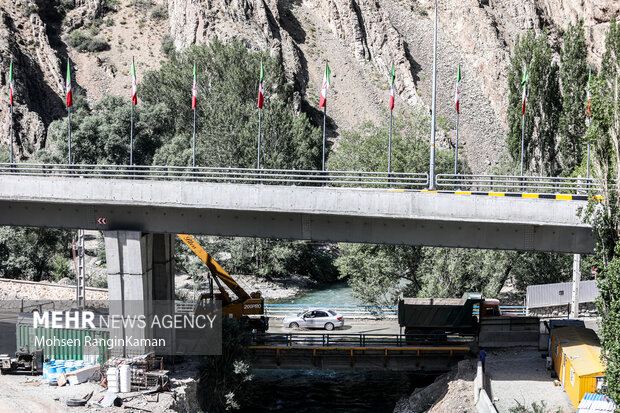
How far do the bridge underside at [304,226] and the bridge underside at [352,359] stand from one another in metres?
7.17

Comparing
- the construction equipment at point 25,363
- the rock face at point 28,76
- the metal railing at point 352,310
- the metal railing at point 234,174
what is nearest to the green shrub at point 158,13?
the rock face at point 28,76

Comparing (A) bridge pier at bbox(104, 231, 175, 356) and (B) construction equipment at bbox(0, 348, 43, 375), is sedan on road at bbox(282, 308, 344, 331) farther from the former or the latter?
(B) construction equipment at bbox(0, 348, 43, 375)

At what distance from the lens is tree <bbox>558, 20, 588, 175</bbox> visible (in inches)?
2422

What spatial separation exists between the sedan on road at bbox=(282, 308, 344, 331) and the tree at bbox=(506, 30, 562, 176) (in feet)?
95.8

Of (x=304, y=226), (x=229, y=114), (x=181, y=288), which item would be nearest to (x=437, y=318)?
(x=304, y=226)

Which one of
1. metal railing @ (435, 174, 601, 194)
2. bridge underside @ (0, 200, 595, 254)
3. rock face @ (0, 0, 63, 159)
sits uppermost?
rock face @ (0, 0, 63, 159)

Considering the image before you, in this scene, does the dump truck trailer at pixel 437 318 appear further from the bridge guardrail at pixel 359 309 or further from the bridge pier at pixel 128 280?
the bridge pier at pixel 128 280

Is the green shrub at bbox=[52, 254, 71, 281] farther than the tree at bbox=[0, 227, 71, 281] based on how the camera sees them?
No

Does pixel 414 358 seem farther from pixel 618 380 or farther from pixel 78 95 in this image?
pixel 78 95

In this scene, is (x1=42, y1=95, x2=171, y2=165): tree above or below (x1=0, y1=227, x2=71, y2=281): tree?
above

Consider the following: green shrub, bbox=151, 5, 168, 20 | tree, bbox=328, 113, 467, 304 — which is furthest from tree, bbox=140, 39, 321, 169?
green shrub, bbox=151, 5, 168, 20

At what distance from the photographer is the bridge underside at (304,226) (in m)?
28.3

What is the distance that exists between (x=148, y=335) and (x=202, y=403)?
3.51m

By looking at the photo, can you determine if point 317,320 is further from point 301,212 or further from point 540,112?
point 540,112
